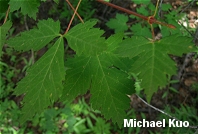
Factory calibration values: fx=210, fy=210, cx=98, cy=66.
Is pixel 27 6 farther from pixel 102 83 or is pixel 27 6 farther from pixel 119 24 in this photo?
pixel 119 24

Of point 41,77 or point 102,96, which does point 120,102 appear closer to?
point 102,96

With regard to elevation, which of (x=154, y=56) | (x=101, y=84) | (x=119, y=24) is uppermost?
(x=119, y=24)

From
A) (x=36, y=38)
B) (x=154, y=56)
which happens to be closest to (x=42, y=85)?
(x=36, y=38)

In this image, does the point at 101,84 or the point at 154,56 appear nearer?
the point at 154,56

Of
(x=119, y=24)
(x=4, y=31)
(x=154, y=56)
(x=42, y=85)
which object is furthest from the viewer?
(x=119, y=24)

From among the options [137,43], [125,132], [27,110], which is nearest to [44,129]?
[125,132]

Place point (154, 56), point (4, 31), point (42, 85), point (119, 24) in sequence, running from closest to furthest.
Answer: point (154, 56)
point (42, 85)
point (4, 31)
point (119, 24)

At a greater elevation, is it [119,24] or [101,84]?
[119,24]
